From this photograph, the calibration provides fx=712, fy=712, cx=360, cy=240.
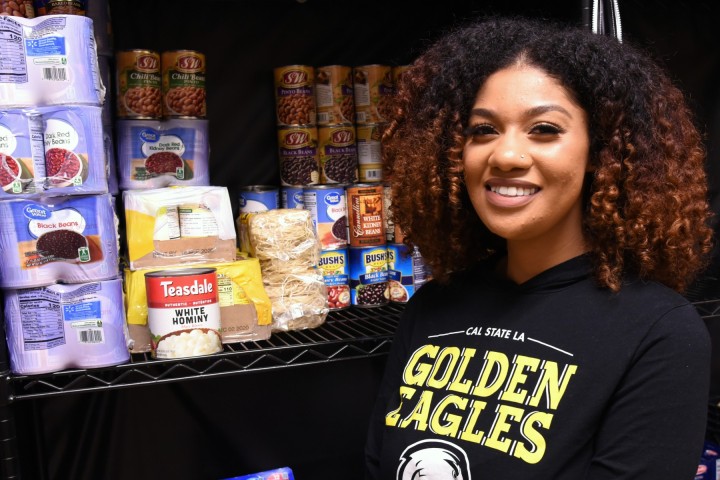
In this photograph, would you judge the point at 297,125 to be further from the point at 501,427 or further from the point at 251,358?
the point at 501,427

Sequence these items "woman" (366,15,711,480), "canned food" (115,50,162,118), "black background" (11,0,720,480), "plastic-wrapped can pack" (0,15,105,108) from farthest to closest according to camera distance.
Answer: "black background" (11,0,720,480)
"canned food" (115,50,162,118)
"plastic-wrapped can pack" (0,15,105,108)
"woman" (366,15,711,480)

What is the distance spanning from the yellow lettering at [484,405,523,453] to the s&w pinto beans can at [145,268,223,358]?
0.57 metres

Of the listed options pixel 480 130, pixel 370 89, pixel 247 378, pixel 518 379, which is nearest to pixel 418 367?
pixel 518 379

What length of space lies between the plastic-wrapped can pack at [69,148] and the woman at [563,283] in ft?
1.93

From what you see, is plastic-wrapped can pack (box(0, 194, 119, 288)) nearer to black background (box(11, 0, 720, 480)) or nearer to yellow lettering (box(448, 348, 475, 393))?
black background (box(11, 0, 720, 480))

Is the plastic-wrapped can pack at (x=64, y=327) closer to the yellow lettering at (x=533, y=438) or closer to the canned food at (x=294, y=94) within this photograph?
the canned food at (x=294, y=94)

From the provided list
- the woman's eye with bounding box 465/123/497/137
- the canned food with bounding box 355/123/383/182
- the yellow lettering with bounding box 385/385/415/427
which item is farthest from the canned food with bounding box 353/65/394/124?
the yellow lettering with bounding box 385/385/415/427

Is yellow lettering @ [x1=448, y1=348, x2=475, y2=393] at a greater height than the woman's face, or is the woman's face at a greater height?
the woman's face

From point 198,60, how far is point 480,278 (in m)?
0.78

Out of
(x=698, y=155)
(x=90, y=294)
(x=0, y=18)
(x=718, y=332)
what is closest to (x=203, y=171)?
(x=90, y=294)

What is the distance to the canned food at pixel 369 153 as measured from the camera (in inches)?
66.5

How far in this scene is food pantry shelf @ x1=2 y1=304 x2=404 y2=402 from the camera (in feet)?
4.13

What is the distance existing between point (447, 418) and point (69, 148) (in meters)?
0.78

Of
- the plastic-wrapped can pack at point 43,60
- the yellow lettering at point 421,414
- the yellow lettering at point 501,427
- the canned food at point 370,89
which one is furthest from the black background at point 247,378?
the yellow lettering at point 501,427
